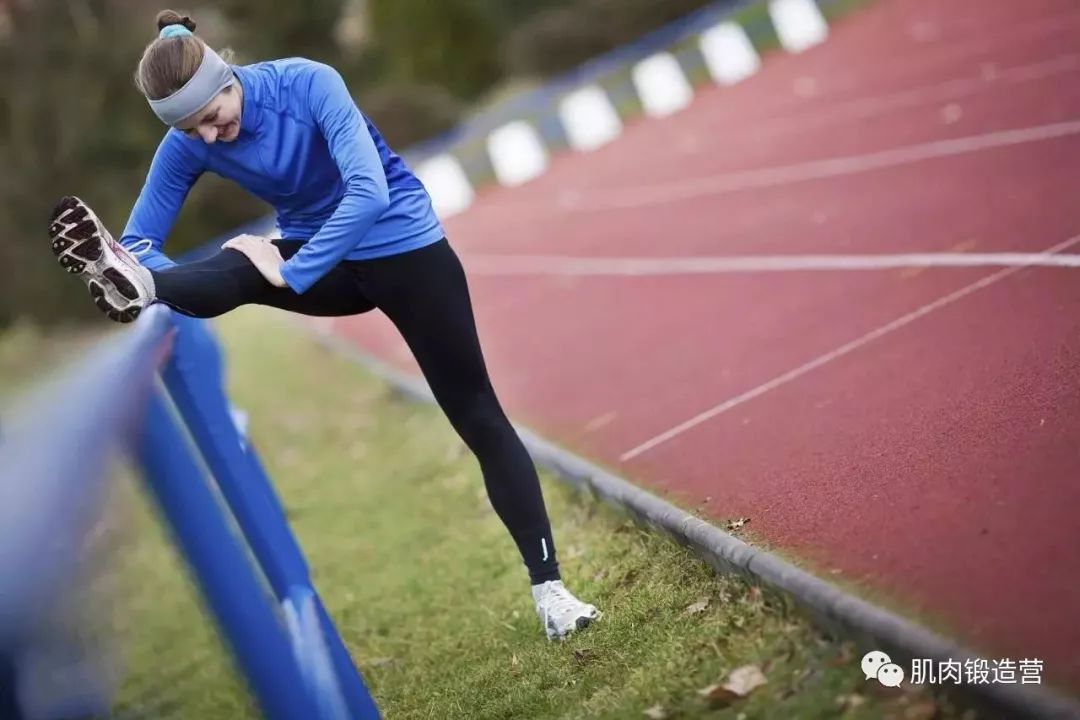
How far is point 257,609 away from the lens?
12.7 ft

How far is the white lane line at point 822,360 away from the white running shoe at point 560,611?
1.94 meters

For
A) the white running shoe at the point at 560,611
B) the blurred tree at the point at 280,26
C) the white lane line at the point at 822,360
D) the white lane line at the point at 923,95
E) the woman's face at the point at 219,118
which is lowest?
the white lane line at the point at 923,95

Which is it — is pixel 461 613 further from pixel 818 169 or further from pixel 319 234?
pixel 818 169

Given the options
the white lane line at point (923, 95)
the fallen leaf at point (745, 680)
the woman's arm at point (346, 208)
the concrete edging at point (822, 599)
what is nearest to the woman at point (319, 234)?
the woman's arm at point (346, 208)

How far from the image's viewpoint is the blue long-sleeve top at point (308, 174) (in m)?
4.62

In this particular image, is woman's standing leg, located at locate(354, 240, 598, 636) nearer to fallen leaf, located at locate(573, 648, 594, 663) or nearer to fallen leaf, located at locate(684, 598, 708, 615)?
fallen leaf, located at locate(573, 648, 594, 663)

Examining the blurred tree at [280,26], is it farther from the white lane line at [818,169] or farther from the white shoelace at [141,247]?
the white shoelace at [141,247]

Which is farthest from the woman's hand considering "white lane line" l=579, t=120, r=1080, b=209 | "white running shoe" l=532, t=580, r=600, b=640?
"white lane line" l=579, t=120, r=1080, b=209

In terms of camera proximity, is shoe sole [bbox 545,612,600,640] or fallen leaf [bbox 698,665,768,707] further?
shoe sole [bbox 545,612,600,640]

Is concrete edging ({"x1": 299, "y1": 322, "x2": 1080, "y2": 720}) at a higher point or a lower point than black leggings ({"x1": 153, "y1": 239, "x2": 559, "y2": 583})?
lower

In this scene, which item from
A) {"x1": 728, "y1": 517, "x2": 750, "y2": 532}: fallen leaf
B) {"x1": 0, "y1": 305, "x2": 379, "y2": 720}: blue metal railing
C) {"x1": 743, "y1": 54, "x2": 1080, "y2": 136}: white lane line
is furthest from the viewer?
{"x1": 743, "y1": 54, "x2": 1080, "y2": 136}: white lane line

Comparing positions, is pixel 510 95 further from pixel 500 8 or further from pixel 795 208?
pixel 795 208

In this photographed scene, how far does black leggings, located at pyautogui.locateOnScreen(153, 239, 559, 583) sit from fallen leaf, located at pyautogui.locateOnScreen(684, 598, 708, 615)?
20.5 inches

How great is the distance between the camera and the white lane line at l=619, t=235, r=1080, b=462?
721 cm
